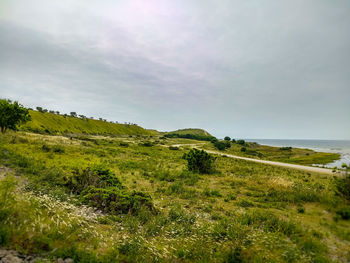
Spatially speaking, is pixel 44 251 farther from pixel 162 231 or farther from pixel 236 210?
pixel 236 210

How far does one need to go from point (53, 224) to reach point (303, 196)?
1434cm

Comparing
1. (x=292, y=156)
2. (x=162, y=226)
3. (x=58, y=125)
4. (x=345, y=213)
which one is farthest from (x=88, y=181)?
(x=58, y=125)

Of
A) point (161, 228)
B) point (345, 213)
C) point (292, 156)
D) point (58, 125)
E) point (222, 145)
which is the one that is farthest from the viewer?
point (58, 125)

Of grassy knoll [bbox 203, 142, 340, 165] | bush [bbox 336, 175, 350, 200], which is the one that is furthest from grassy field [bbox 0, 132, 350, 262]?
grassy knoll [bbox 203, 142, 340, 165]

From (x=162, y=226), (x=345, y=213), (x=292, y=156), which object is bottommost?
(x=292, y=156)

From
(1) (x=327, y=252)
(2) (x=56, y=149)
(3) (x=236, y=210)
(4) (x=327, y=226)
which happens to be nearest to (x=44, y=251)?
(1) (x=327, y=252)

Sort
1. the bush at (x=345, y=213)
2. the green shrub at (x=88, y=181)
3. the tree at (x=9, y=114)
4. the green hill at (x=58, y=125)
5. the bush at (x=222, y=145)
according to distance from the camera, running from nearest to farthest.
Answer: the bush at (x=345, y=213) → the green shrub at (x=88, y=181) → the tree at (x=9, y=114) → the bush at (x=222, y=145) → the green hill at (x=58, y=125)

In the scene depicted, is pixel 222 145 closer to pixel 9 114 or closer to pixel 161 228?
pixel 9 114

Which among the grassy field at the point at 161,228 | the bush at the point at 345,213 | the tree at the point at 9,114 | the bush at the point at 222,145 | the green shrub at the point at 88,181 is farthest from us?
the bush at the point at 222,145

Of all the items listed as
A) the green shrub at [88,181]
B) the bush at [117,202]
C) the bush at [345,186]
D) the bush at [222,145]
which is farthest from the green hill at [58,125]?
the bush at [345,186]

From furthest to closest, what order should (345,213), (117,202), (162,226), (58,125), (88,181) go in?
(58,125), (88,181), (117,202), (345,213), (162,226)

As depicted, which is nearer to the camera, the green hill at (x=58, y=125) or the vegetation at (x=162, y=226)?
the vegetation at (x=162, y=226)

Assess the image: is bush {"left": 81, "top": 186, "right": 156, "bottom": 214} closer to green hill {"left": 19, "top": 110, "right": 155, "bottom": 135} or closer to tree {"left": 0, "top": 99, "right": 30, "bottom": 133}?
tree {"left": 0, "top": 99, "right": 30, "bottom": 133}

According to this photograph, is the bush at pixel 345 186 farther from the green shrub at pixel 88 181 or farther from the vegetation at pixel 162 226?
the green shrub at pixel 88 181
